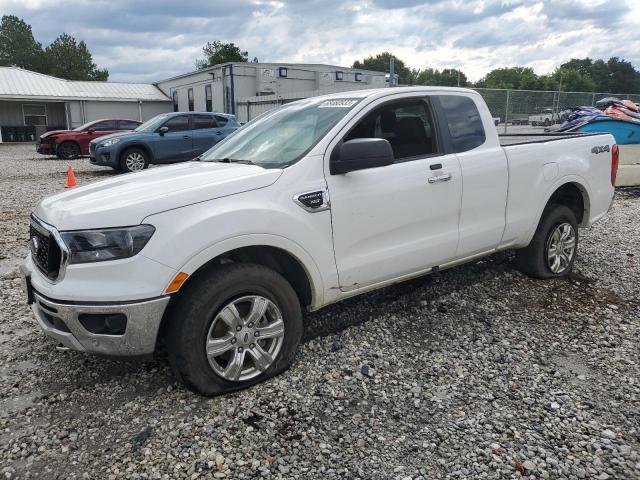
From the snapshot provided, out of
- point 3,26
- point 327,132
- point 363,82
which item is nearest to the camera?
point 327,132

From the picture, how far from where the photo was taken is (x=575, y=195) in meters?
5.32

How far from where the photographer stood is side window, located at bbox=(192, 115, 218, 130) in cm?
1442

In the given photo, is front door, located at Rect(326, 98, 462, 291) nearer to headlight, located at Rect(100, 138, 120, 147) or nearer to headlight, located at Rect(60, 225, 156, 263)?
headlight, located at Rect(60, 225, 156, 263)

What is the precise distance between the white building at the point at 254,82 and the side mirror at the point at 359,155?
2286 cm

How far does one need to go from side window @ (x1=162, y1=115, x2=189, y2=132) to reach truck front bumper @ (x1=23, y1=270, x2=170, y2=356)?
12113 mm

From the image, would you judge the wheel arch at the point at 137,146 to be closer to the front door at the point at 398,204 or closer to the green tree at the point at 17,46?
the front door at the point at 398,204

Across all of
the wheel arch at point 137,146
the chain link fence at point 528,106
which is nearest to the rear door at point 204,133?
the wheel arch at point 137,146

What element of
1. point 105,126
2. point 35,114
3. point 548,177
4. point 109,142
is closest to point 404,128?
point 548,177

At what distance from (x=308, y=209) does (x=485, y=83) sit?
396 feet

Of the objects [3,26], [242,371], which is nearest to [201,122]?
[242,371]

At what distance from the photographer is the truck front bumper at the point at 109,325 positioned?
2.74 metres

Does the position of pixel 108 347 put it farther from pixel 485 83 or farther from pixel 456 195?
pixel 485 83

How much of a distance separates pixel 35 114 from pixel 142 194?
127ft

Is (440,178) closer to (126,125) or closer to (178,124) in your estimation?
(178,124)
